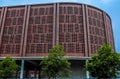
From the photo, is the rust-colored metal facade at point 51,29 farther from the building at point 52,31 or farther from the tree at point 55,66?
the tree at point 55,66

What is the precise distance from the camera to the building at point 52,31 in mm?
57594

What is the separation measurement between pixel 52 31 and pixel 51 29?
642mm

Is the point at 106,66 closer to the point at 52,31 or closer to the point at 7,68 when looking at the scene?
the point at 7,68

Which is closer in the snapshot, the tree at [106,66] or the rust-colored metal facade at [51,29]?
the tree at [106,66]

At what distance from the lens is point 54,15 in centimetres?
6047

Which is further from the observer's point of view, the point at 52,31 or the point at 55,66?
the point at 52,31

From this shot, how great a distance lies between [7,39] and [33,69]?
14.7 meters

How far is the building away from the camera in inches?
2267

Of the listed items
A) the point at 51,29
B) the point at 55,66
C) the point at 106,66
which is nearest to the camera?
the point at 106,66

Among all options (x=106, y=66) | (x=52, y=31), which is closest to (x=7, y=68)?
(x=106, y=66)

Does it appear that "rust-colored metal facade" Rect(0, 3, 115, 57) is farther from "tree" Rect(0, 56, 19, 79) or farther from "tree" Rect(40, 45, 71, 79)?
"tree" Rect(40, 45, 71, 79)

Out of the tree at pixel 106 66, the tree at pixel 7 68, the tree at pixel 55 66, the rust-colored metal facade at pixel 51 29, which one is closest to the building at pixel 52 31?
the rust-colored metal facade at pixel 51 29

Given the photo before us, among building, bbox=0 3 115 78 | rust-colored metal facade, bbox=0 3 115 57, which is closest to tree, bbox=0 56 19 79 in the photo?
building, bbox=0 3 115 78

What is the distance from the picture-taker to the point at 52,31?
194 feet
